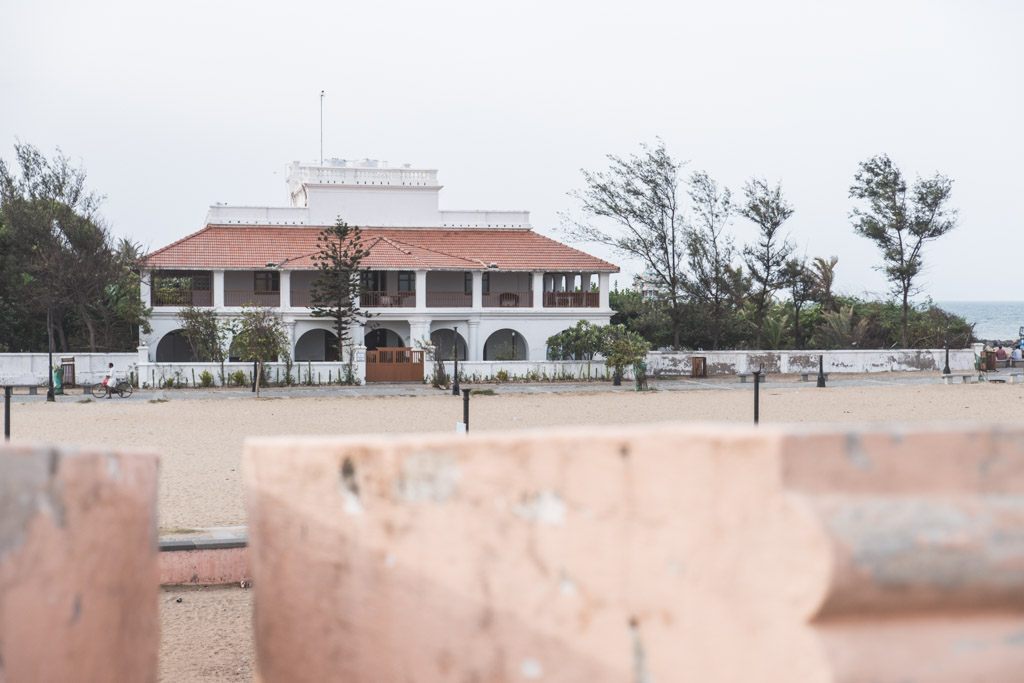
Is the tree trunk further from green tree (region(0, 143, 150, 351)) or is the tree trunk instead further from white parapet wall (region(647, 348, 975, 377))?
green tree (region(0, 143, 150, 351))

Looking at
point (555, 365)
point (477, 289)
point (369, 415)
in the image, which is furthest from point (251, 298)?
Result: point (369, 415)

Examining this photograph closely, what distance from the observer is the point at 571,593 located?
2.61 metres

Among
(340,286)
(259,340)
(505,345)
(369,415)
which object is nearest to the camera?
(369,415)

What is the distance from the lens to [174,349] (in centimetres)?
4041

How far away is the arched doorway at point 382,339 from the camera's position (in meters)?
40.6

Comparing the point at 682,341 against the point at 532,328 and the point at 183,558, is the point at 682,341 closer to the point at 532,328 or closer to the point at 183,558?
the point at 532,328

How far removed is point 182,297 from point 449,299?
8624 mm

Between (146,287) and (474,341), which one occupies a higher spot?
(146,287)

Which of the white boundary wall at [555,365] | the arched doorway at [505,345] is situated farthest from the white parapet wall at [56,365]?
the arched doorway at [505,345]

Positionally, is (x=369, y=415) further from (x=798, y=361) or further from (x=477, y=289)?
(x=798, y=361)

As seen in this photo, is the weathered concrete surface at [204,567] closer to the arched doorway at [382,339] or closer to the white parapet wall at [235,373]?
the white parapet wall at [235,373]

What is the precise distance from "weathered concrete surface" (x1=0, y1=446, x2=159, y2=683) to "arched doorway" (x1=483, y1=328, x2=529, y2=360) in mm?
36874

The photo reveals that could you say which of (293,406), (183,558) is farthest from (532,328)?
(183,558)

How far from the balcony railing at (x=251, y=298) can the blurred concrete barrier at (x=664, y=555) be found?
36.7 m
